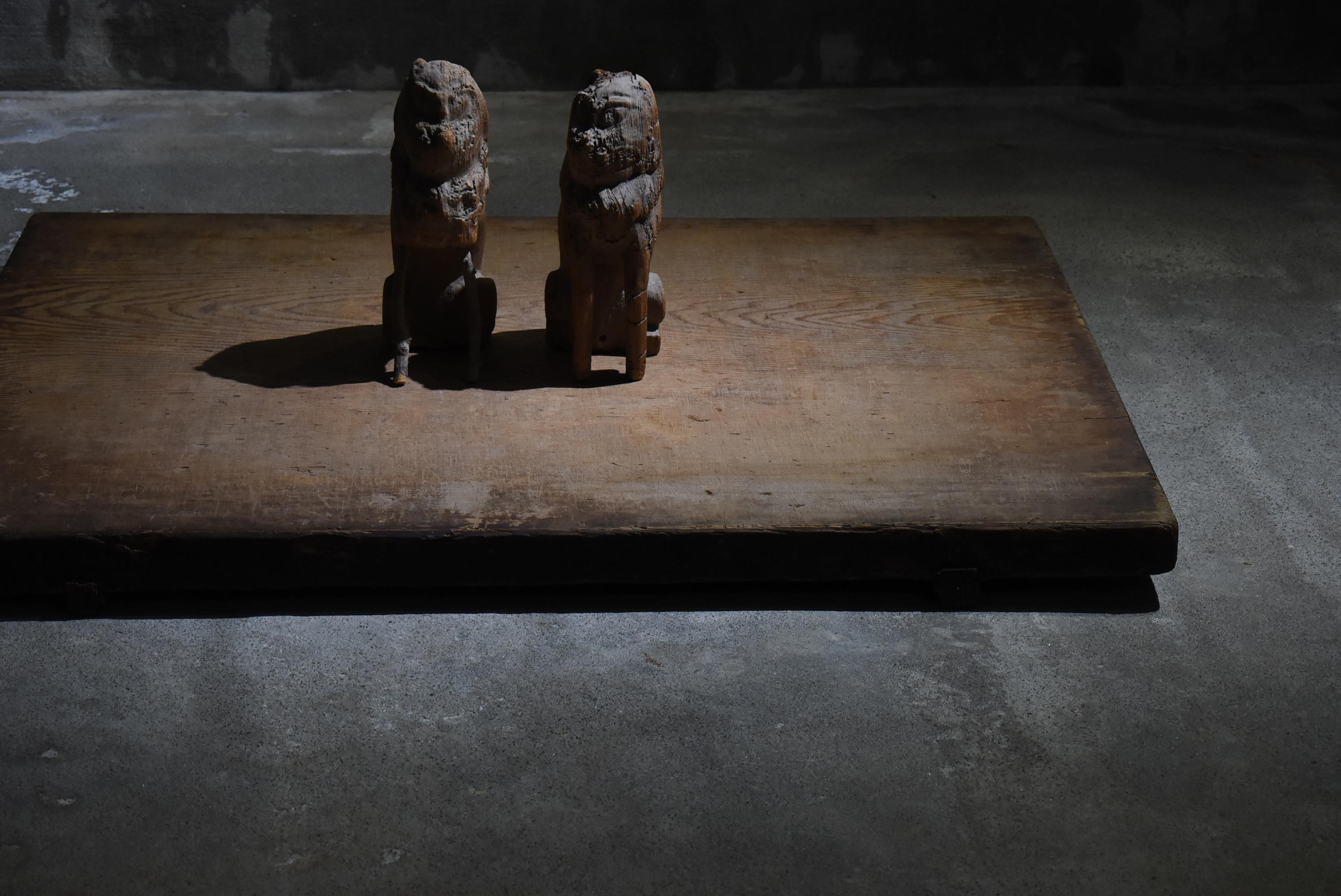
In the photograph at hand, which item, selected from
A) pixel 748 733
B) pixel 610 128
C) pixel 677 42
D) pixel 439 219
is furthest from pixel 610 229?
pixel 677 42

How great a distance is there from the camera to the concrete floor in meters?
2.41

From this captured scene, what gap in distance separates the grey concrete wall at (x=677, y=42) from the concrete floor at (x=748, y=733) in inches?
91.9

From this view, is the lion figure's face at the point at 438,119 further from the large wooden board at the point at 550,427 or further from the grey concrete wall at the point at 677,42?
the grey concrete wall at the point at 677,42

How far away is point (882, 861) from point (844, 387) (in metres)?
1.31

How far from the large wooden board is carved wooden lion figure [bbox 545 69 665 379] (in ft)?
0.34

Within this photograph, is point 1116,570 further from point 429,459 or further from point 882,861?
point 429,459

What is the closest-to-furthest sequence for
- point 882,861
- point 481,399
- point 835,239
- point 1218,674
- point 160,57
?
point 882,861 < point 1218,674 < point 481,399 < point 835,239 < point 160,57

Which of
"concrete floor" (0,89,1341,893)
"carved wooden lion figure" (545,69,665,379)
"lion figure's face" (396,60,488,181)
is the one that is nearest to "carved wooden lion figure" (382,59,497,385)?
"lion figure's face" (396,60,488,181)

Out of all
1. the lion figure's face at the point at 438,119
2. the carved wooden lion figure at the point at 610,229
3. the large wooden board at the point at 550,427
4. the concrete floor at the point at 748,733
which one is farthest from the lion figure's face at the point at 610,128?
the concrete floor at the point at 748,733

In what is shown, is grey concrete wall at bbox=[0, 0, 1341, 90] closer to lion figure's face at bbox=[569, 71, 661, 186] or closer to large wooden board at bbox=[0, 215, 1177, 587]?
large wooden board at bbox=[0, 215, 1177, 587]

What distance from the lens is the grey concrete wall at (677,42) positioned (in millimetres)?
5512

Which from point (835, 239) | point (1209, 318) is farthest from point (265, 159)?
point (1209, 318)

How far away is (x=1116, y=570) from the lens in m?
2.99

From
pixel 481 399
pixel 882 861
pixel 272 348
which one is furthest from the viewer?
pixel 272 348
